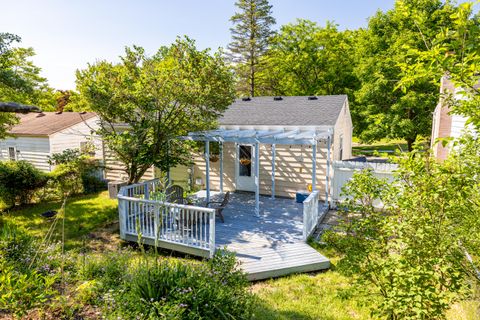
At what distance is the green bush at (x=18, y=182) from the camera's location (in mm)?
11302

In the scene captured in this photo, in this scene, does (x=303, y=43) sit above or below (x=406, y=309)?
above

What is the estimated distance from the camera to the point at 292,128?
1123 centimetres

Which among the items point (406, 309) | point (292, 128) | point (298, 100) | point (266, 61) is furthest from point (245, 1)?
point (406, 309)

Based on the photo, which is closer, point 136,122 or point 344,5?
point 136,122

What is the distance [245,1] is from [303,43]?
7.15 metres

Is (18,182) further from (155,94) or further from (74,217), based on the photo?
(155,94)

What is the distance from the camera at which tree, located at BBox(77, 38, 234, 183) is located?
334 inches

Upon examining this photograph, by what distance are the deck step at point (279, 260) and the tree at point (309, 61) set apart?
61.0 ft

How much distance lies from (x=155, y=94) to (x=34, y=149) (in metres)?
13.5

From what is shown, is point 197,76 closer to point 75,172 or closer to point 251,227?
point 251,227

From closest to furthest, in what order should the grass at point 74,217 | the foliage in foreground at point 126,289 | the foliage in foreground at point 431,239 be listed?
the foliage in foreground at point 431,239 → the foliage in foreground at point 126,289 → the grass at point 74,217

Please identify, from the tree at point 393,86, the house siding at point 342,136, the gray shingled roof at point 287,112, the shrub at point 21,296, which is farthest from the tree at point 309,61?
the shrub at point 21,296

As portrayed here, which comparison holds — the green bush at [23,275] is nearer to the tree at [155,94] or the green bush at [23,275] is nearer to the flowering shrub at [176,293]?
the flowering shrub at [176,293]

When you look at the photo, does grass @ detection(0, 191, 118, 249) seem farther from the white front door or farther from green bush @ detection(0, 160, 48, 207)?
the white front door
